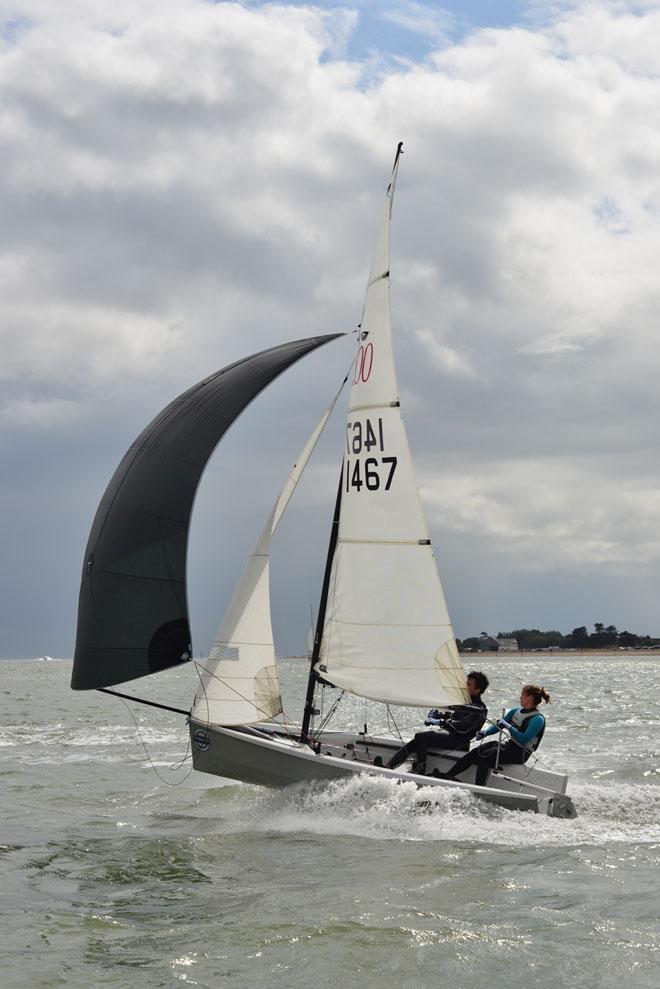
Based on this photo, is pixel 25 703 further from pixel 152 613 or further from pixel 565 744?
pixel 152 613

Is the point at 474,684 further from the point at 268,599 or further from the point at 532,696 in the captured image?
the point at 268,599

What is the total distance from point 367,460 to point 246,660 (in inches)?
118

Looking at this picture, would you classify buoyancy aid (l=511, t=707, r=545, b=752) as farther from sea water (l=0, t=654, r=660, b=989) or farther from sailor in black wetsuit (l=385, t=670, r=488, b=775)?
sea water (l=0, t=654, r=660, b=989)

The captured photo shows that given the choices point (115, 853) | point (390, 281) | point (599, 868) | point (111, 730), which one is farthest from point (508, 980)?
point (111, 730)

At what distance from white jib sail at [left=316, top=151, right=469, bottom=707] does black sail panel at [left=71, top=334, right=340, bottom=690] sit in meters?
2.00

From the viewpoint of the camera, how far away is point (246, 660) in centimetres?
1356

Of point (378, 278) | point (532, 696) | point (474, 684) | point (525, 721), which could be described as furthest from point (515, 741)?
point (378, 278)

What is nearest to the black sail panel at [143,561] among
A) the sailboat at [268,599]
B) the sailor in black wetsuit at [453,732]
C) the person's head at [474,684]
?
the sailboat at [268,599]

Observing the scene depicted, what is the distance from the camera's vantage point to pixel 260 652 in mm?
13617

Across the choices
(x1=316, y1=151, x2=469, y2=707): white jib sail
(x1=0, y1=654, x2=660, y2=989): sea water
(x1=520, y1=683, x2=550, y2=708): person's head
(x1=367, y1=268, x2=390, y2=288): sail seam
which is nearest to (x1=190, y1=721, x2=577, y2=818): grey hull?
(x1=0, y1=654, x2=660, y2=989): sea water

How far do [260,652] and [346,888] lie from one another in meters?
4.68

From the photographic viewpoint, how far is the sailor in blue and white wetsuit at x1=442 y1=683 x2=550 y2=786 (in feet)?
40.9

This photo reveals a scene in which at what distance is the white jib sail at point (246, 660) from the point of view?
13.4 m

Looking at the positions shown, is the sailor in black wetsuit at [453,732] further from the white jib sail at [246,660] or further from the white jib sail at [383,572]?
the white jib sail at [246,660]
